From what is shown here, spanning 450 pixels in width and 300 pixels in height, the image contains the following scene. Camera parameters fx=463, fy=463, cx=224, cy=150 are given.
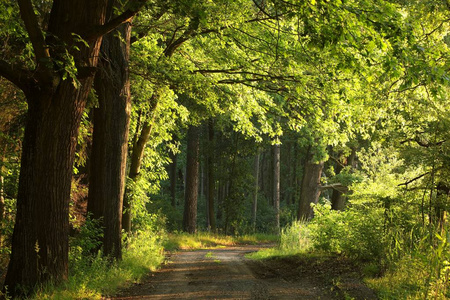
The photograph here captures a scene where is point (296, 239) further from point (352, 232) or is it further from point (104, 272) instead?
point (104, 272)

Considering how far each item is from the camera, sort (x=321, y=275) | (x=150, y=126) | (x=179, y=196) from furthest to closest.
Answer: (x=179, y=196) < (x=150, y=126) < (x=321, y=275)

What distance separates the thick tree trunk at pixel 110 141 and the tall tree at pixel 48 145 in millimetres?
3393

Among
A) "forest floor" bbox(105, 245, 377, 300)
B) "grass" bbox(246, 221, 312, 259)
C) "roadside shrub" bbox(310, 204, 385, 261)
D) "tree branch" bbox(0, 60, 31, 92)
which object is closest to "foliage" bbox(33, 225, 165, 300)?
"forest floor" bbox(105, 245, 377, 300)

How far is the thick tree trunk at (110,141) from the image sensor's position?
1073cm

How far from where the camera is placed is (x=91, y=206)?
1072 cm

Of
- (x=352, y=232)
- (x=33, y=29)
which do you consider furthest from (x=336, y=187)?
(x=33, y=29)

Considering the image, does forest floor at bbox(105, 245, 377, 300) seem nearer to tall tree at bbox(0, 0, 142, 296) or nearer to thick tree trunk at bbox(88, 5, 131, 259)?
thick tree trunk at bbox(88, 5, 131, 259)

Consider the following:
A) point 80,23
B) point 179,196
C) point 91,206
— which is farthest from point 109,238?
point 179,196

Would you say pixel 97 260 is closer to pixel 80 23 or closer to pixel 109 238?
pixel 109 238

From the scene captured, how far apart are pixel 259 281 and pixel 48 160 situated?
203 inches

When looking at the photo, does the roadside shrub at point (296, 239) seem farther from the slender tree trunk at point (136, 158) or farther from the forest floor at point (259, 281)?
the slender tree trunk at point (136, 158)

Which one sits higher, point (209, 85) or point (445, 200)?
point (209, 85)

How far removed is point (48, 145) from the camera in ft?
23.2

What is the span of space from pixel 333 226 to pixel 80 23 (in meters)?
8.48
